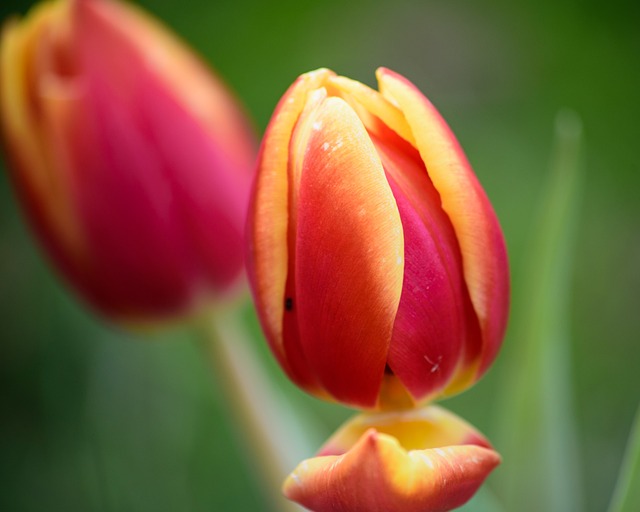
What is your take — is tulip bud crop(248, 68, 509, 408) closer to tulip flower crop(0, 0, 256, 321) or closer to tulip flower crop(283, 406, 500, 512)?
tulip flower crop(283, 406, 500, 512)

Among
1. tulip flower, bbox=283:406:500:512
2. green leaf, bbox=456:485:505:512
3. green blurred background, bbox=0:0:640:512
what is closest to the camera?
tulip flower, bbox=283:406:500:512

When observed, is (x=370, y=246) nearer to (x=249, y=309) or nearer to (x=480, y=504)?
(x=480, y=504)

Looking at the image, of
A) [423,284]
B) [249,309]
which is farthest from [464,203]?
[249,309]

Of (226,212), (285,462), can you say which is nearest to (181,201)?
(226,212)

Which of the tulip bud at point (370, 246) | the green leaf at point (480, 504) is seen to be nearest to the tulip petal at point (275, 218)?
the tulip bud at point (370, 246)

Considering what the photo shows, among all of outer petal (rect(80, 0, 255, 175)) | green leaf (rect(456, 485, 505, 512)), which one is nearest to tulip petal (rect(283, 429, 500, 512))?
green leaf (rect(456, 485, 505, 512))
